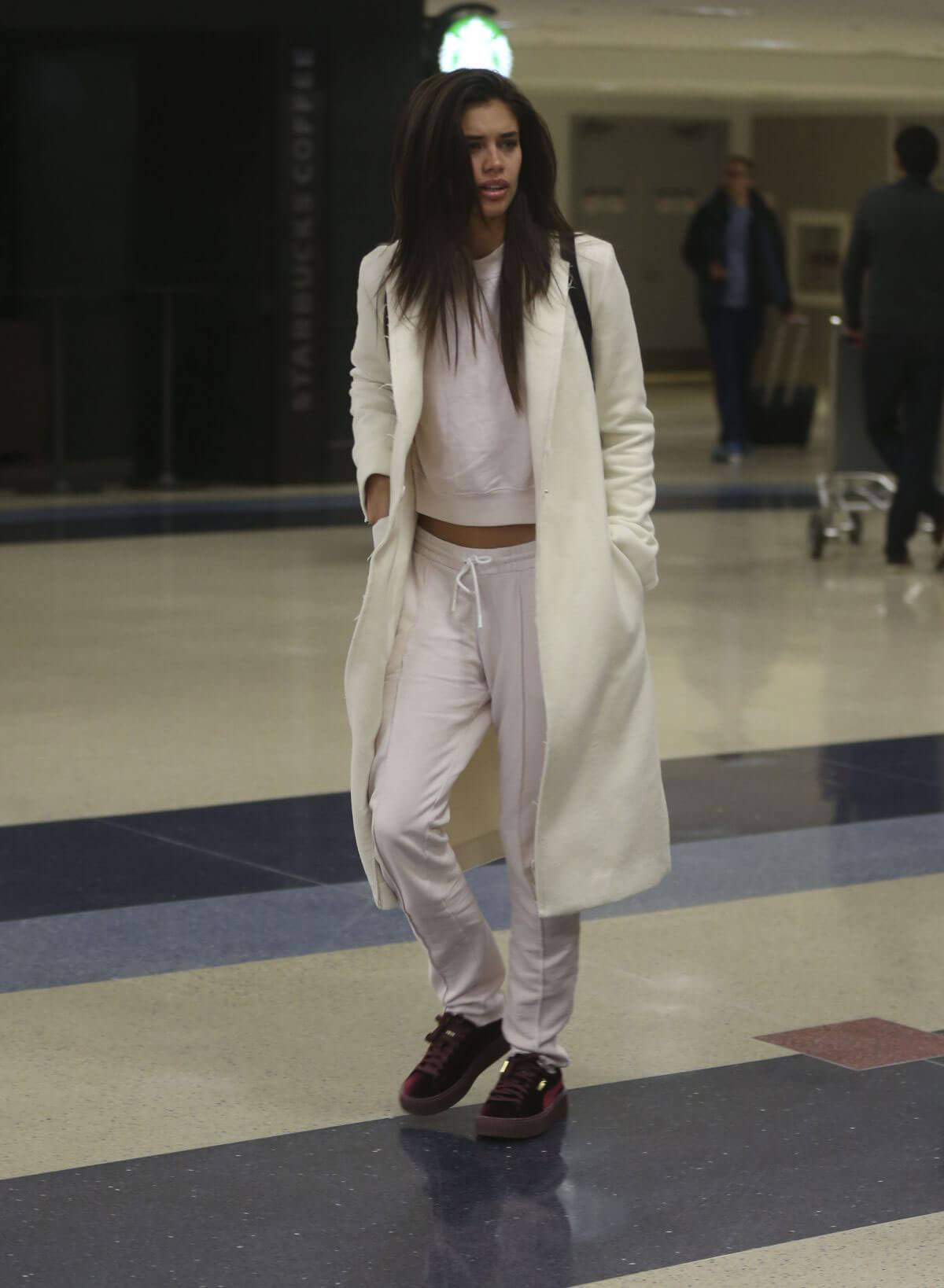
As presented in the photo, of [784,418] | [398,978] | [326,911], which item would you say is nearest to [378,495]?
[398,978]

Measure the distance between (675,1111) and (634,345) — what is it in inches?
45.6

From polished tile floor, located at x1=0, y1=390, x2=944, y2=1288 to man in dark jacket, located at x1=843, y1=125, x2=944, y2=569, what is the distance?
7.50ft

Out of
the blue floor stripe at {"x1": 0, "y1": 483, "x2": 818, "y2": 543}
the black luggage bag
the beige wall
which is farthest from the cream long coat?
the beige wall

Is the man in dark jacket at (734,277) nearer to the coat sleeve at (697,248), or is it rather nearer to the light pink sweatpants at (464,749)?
the coat sleeve at (697,248)

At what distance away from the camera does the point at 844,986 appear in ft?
13.5

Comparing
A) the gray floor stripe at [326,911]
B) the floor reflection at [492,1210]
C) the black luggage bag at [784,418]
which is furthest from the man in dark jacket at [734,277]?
the floor reflection at [492,1210]

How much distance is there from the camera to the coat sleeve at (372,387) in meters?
3.35

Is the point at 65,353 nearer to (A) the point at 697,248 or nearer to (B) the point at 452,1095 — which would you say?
(A) the point at 697,248

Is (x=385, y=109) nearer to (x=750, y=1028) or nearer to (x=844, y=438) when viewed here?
(x=844, y=438)

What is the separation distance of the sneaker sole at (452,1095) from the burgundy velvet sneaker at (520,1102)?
8 cm

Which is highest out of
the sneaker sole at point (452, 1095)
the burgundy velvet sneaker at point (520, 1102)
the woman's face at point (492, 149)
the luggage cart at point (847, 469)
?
the woman's face at point (492, 149)

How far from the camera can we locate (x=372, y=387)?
3.39 meters

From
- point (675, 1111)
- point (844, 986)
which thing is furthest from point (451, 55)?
point (675, 1111)

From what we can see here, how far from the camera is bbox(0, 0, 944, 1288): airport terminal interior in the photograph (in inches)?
118
